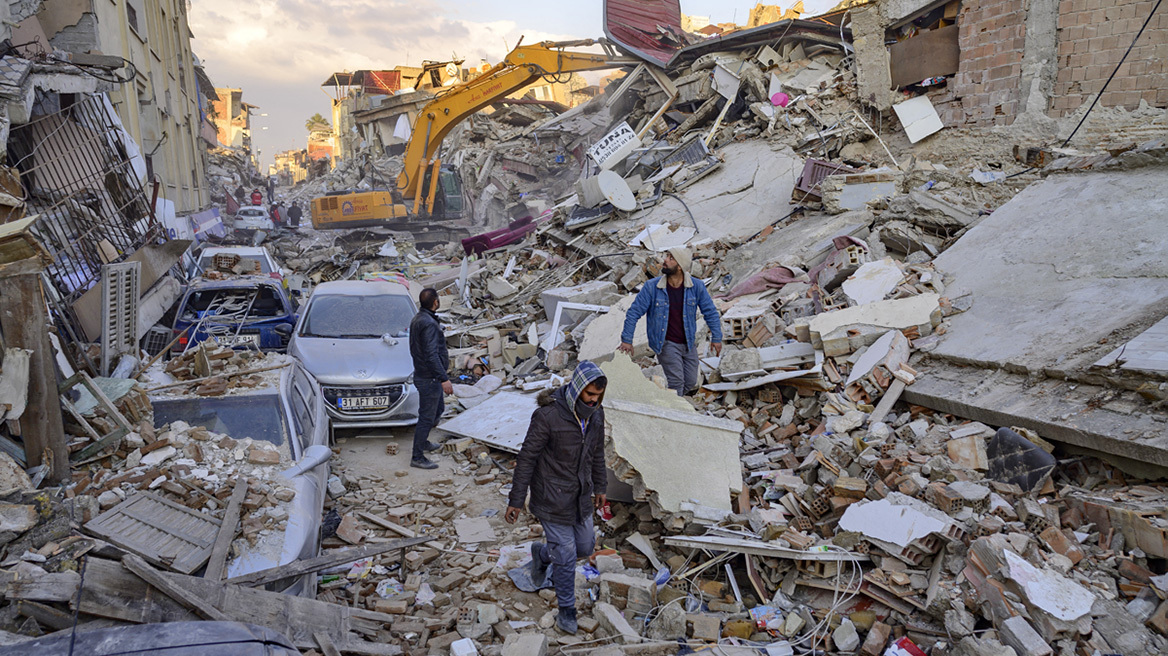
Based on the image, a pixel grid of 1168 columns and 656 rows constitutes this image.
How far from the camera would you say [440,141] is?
770 inches

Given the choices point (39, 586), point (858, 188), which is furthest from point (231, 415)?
point (858, 188)

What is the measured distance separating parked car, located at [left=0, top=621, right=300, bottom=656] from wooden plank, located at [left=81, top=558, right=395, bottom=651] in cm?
21

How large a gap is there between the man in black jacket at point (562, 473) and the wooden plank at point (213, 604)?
1.13 m

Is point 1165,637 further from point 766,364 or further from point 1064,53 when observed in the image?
point 1064,53

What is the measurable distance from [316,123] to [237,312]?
68636mm

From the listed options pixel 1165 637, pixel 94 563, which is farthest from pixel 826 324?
pixel 94 563

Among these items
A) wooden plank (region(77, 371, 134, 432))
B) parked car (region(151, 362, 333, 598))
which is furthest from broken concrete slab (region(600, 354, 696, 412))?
wooden plank (region(77, 371, 134, 432))

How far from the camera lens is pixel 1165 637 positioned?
3344mm

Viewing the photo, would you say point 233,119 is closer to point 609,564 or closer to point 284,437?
point 284,437

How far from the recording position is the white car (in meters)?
24.2

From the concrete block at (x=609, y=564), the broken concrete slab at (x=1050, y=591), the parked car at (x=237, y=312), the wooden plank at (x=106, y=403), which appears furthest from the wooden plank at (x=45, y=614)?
the parked car at (x=237, y=312)

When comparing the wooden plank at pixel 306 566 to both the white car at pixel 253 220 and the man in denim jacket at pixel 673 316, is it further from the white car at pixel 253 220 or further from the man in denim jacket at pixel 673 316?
the white car at pixel 253 220

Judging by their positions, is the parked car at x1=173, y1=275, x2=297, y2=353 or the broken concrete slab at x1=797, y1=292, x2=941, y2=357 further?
the parked car at x1=173, y1=275, x2=297, y2=353

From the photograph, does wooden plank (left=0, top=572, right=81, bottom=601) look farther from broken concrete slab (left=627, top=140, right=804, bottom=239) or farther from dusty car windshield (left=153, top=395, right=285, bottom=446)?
broken concrete slab (left=627, top=140, right=804, bottom=239)
